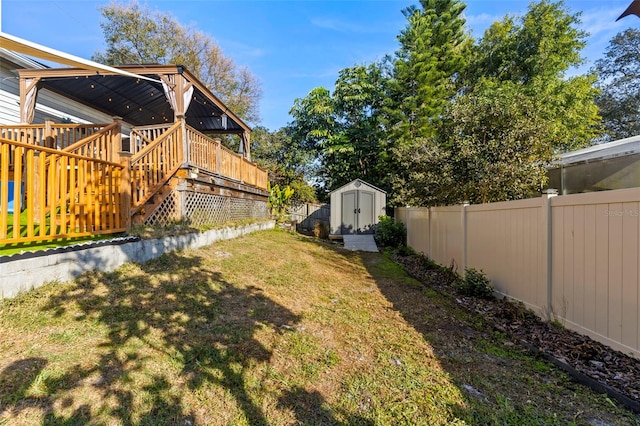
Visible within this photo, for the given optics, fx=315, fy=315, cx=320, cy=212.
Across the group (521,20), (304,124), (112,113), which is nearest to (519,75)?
(521,20)

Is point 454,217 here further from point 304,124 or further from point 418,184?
point 304,124

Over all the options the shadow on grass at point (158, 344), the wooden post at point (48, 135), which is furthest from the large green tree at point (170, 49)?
the shadow on grass at point (158, 344)

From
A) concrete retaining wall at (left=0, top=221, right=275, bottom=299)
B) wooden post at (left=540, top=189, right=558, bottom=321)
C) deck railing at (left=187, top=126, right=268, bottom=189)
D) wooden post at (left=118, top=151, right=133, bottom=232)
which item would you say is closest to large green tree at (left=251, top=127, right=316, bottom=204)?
deck railing at (left=187, top=126, right=268, bottom=189)

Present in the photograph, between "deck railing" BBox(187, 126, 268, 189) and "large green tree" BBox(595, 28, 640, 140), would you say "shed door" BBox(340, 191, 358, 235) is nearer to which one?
"deck railing" BBox(187, 126, 268, 189)

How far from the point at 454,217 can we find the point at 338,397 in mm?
5130

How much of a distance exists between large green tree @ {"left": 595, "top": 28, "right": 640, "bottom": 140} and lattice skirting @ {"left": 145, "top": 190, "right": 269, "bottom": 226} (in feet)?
75.2

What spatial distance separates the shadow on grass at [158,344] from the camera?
193 centimetres

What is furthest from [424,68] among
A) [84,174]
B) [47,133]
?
[84,174]

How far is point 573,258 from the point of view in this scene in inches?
128

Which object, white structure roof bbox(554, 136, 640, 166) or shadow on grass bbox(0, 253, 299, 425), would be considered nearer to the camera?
shadow on grass bbox(0, 253, 299, 425)

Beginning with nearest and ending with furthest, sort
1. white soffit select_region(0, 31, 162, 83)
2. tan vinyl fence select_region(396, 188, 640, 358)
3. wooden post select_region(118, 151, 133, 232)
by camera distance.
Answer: tan vinyl fence select_region(396, 188, 640, 358) → white soffit select_region(0, 31, 162, 83) → wooden post select_region(118, 151, 133, 232)

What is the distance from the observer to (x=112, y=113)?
10547 mm

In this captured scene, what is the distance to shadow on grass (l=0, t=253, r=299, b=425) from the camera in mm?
1932

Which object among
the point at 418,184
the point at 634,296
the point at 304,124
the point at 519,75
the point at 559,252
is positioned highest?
the point at 519,75
